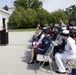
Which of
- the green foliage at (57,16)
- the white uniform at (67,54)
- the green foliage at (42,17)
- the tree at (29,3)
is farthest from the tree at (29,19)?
the white uniform at (67,54)

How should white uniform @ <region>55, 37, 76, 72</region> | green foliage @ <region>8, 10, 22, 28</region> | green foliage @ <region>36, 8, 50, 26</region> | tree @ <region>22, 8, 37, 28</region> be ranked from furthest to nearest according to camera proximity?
1. green foliage @ <region>36, 8, 50, 26</region>
2. tree @ <region>22, 8, 37, 28</region>
3. green foliage @ <region>8, 10, 22, 28</region>
4. white uniform @ <region>55, 37, 76, 72</region>

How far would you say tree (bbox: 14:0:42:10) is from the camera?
57.8 metres

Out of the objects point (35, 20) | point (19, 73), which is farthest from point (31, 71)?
point (35, 20)

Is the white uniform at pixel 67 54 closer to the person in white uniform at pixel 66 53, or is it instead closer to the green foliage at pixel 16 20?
the person in white uniform at pixel 66 53

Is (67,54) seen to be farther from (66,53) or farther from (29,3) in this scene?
(29,3)

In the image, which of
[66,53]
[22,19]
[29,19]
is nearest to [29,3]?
[22,19]

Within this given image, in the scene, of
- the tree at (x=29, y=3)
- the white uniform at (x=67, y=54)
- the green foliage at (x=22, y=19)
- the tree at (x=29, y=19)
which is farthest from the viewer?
the tree at (x=29, y=3)

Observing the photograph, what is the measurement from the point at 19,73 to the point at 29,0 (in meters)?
54.4

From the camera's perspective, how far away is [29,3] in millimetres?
58812

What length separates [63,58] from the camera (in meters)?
6.27

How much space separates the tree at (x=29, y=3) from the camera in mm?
57781

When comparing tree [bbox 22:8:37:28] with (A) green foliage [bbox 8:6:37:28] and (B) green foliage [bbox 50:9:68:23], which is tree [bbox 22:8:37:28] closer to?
(A) green foliage [bbox 8:6:37:28]

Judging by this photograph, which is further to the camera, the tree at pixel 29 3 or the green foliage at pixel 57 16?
the tree at pixel 29 3

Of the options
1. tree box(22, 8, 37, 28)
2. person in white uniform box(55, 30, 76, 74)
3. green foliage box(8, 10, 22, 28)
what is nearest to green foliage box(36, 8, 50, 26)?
tree box(22, 8, 37, 28)
